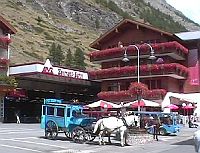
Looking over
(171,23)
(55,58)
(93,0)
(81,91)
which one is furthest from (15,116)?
(171,23)

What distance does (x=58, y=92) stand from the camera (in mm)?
62219

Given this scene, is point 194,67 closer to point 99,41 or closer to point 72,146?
point 99,41

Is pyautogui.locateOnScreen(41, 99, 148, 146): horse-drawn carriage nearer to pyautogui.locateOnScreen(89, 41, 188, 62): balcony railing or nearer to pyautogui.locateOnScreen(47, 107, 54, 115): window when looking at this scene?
pyautogui.locateOnScreen(47, 107, 54, 115): window

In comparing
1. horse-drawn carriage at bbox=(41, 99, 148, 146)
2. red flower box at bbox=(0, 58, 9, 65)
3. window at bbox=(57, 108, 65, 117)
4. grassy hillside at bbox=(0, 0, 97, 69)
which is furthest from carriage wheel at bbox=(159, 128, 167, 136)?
grassy hillside at bbox=(0, 0, 97, 69)

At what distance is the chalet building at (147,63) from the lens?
5281 cm

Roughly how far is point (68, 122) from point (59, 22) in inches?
4910

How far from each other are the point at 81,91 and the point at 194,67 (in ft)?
54.7

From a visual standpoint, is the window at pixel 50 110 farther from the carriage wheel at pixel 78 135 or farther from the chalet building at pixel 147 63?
the chalet building at pixel 147 63

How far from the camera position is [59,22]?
492 feet

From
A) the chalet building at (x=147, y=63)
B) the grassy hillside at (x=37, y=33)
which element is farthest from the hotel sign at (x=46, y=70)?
the grassy hillside at (x=37, y=33)

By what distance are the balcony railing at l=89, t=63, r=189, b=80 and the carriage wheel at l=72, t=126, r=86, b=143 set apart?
26642mm

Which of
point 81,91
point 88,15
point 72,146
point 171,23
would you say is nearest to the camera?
point 72,146

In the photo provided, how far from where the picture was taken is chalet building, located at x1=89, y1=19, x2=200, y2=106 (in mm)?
52812

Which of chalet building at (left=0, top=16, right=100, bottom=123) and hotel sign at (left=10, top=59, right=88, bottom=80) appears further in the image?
chalet building at (left=0, top=16, right=100, bottom=123)
